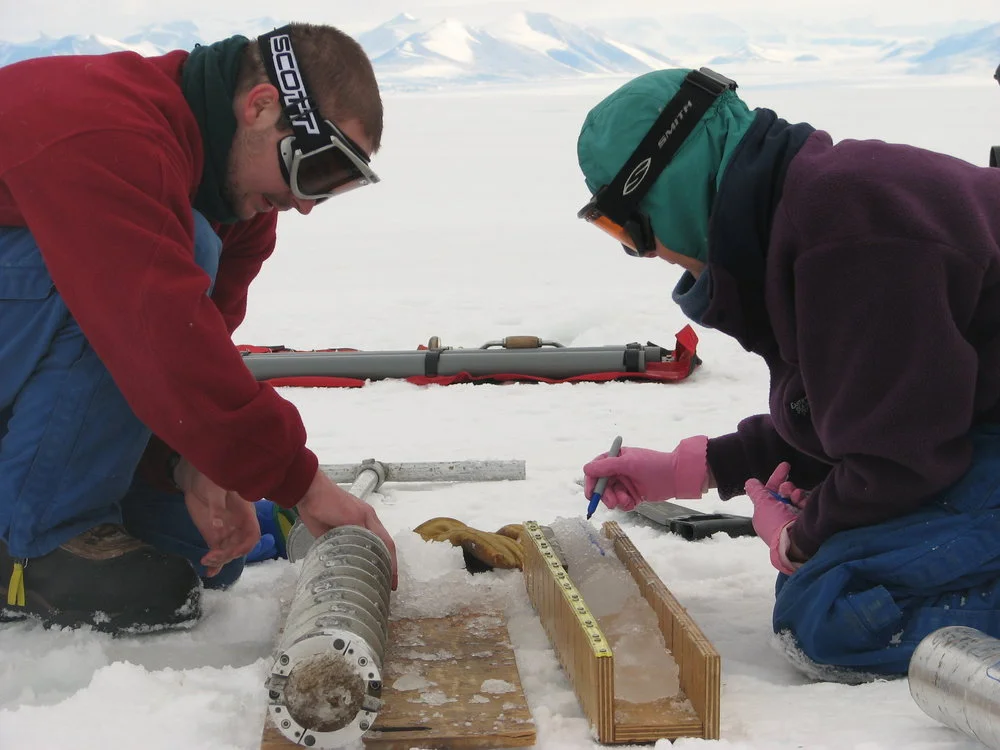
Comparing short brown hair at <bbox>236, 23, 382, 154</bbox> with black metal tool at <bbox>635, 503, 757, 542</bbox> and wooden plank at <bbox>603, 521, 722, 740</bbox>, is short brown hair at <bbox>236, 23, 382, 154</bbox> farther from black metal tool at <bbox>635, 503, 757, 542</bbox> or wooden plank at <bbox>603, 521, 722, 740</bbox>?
black metal tool at <bbox>635, 503, 757, 542</bbox>

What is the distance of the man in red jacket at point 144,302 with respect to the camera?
1.93m

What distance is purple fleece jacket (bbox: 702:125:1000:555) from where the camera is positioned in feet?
6.18

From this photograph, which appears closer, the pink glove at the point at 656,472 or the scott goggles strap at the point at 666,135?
the scott goggles strap at the point at 666,135

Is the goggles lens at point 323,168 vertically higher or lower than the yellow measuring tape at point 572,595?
higher

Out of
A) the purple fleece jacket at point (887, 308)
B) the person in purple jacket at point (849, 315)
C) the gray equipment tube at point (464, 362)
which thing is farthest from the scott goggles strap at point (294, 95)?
the gray equipment tube at point (464, 362)

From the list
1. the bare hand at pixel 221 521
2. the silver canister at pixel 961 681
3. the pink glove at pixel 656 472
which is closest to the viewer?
the silver canister at pixel 961 681

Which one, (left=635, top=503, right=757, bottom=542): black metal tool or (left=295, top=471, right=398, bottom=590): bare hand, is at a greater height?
(left=295, top=471, right=398, bottom=590): bare hand

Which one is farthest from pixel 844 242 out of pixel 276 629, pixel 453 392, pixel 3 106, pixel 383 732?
pixel 453 392

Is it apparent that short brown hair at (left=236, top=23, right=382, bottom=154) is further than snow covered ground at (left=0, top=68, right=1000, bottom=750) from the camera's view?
Yes

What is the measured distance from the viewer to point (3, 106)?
2.07 m

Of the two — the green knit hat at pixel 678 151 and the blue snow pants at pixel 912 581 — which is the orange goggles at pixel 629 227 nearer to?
the green knit hat at pixel 678 151

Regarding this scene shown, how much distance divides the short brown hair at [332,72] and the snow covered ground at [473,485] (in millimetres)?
1044

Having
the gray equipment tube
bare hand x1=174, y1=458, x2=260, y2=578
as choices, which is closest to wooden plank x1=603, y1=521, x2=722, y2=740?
bare hand x1=174, y1=458, x2=260, y2=578

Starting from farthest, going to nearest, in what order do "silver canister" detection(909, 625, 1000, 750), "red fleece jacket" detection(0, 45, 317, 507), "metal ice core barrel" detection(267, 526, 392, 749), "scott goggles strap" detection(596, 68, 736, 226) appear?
"scott goggles strap" detection(596, 68, 736, 226) < "red fleece jacket" detection(0, 45, 317, 507) < "metal ice core barrel" detection(267, 526, 392, 749) < "silver canister" detection(909, 625, 1000, 750)
